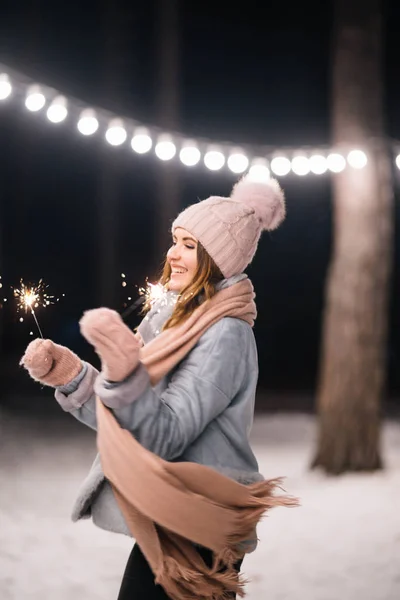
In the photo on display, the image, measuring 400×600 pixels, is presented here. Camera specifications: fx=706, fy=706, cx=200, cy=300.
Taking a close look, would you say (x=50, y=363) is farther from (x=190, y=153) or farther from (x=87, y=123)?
(x=190, y=153)

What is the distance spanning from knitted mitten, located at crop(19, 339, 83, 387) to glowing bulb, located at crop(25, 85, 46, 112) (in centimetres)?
220

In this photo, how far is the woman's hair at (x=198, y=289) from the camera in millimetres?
1444

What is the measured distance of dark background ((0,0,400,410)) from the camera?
6.26 meters

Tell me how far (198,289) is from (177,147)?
2485mm

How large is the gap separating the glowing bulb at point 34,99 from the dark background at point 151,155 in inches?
4.4

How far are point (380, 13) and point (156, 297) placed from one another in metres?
3.92

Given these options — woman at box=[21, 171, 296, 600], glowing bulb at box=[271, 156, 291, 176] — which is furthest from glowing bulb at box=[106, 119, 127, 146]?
woman at box=[21, 171, 296, 600]

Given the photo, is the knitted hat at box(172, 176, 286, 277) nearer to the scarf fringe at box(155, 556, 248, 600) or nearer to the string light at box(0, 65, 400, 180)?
the scarf fringe at box(155, 556, 248, 600)

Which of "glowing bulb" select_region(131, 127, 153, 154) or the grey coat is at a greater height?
"glowing bulb" select_region(131, 127, 153, 154)

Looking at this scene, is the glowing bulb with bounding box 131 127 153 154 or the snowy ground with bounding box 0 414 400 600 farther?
the glowing bulb with bounding box 131 127 153 154

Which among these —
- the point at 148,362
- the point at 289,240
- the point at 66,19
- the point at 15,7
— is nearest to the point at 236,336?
the point at 148,362

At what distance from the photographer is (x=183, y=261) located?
1490 millimetres

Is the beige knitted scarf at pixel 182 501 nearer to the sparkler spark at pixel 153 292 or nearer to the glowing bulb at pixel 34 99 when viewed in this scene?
the sparkler spark at pixel 153 292

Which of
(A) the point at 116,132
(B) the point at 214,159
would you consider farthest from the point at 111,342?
(B) the point at 214,159
